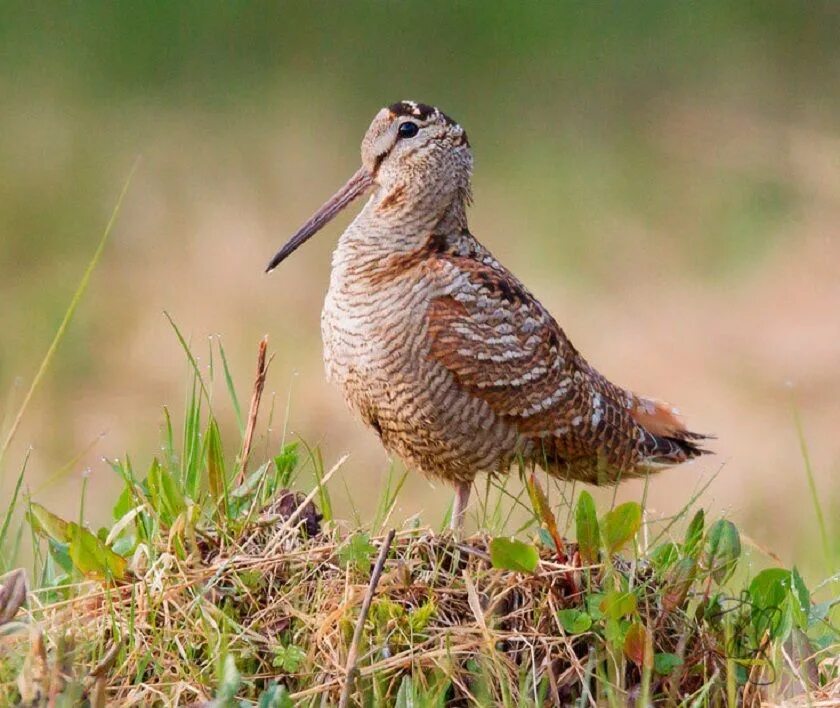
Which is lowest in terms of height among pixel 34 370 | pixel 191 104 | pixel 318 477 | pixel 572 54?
pixel 34 370

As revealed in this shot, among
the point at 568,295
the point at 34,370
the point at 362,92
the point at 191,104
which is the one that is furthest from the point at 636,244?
the point at 34,370

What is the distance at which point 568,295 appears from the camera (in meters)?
8.59

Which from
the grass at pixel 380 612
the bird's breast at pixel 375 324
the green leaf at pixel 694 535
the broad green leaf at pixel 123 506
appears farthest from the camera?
the bird's breast at pixel 375 324

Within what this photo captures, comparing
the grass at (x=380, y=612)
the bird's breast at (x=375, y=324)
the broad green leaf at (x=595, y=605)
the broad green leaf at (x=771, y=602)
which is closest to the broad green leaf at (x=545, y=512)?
the grass at (x=380, y=612)

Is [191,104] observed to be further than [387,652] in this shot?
Yes

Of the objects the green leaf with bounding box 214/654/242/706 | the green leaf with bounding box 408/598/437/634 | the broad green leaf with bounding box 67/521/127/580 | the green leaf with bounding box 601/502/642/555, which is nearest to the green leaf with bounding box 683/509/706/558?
the green leaf with bounding box 601/502/642/555

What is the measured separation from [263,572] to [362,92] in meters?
5.71

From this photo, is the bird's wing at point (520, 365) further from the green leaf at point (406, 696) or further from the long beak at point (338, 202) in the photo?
the green leaf at point (406, 696)

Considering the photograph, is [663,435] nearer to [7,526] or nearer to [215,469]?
[215,469]

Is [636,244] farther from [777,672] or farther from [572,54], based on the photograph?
[777,672]

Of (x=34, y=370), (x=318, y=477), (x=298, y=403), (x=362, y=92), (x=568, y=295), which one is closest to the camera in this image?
(x=318, y=477)

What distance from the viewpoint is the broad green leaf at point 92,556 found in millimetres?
3658

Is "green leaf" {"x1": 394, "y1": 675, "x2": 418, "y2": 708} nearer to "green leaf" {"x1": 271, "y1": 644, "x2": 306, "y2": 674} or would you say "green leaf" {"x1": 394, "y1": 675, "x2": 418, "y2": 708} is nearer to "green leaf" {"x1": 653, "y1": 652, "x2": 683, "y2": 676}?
"green leaf" {"x1": 271, "y1": 644, "x2": 306, "y2": 674}

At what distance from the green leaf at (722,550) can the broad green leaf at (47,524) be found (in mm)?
1199
